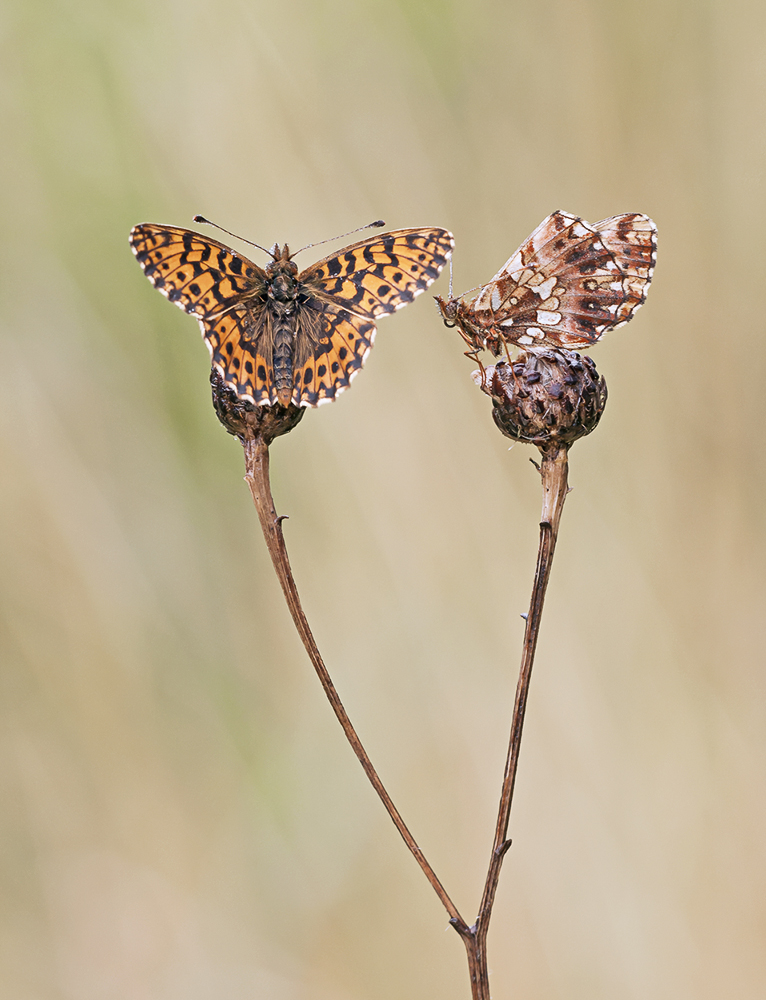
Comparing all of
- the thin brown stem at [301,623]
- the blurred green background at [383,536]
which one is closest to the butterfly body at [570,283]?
the thin brown stem at [301,623]

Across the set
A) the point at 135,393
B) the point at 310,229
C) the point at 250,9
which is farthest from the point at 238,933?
the point at 250,9

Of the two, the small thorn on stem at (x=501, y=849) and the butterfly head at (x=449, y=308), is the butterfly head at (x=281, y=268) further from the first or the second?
the small thorn on stem at (x=501, y=849)

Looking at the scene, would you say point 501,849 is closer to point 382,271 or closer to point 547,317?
point 547,317

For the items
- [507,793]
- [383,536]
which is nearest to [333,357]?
[507,793]

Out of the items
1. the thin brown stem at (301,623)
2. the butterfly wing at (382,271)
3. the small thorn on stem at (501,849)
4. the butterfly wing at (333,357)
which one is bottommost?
the small thorn on stem at (501,849)

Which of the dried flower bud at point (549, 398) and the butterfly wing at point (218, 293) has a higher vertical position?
the butterfly wing at point (218, 293)
